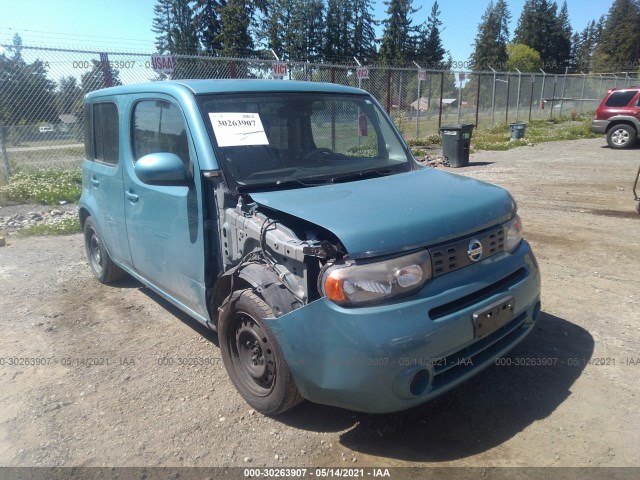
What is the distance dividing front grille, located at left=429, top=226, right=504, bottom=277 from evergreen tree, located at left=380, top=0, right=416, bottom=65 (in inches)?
2347

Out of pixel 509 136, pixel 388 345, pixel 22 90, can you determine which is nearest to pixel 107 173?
pixel 388 345

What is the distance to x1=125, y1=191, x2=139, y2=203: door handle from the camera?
3860 millimetres

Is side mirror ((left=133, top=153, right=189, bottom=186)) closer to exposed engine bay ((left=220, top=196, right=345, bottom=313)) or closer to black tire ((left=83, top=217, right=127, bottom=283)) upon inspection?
exposed engine bay ((left=220, top=196, right=345, bottom=313))

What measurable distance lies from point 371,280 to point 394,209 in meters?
0.48

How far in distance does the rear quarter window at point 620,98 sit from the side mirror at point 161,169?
1694 cm

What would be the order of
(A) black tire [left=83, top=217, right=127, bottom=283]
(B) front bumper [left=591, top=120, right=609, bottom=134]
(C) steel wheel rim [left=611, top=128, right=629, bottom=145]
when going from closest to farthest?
(A) black tire [left=83, top=217, right=127, bottom=283] < (C) steel wheel rim [left=611, top=128, right=629, bottom=145] < (B) front bumper [left=591, top=120, right=609, bottom=134]

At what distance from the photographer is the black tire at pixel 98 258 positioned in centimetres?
502

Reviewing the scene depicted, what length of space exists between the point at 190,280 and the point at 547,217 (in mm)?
5874

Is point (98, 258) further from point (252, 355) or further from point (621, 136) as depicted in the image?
point (621, 136)

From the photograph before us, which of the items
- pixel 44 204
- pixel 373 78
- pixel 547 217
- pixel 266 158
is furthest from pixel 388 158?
pixel 373 78

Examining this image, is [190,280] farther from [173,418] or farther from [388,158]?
[388,158]

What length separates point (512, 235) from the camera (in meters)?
3.09

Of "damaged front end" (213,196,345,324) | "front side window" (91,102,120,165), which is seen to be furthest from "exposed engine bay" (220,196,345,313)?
"front side window" (91,102,120,165)

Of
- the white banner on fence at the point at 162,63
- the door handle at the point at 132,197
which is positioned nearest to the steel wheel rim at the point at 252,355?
the door handle at the point at 132,197
